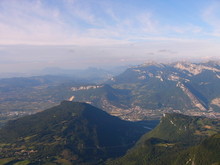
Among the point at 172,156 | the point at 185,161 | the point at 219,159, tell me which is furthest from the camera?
the point at 172,156

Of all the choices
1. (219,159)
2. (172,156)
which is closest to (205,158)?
(219,159)

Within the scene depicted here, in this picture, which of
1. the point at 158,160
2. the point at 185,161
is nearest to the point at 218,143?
the point at 185,161

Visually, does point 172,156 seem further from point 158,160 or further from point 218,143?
point 218,143

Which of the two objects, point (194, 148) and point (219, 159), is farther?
point (194, 148)

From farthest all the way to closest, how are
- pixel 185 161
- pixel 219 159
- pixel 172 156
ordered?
pixel 172 156 → pixel 185 161 → pixel 219 159

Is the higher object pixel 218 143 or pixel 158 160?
pixel 218 143

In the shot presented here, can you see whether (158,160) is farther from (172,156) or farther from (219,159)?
(219,159)

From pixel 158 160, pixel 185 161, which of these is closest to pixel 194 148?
pixel 185 161

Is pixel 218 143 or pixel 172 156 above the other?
pixel 218 143
